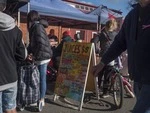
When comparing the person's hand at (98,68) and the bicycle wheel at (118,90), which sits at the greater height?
the person's hand at (98,68)

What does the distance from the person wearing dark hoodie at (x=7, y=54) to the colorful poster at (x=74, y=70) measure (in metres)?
2.65

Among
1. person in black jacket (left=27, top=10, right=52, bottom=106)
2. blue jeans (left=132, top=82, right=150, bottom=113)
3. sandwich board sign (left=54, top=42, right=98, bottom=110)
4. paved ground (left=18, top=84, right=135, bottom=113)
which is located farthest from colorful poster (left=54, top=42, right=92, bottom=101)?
blue jeans (left=132, top=82, right=150, bottom=113)

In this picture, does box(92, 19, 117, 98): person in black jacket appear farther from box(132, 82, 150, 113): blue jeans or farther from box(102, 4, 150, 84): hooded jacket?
box(132, 82, 150, 113): blue jeans

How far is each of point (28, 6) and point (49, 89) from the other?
294 cm

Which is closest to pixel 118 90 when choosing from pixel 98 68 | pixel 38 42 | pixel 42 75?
pixel 42 75

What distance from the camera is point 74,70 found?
6.32 meters

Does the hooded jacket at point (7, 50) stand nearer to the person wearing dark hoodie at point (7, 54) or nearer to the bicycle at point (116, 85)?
the person wearing dark hoodie at point (7, 54)

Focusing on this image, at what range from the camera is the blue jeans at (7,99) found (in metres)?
3.44

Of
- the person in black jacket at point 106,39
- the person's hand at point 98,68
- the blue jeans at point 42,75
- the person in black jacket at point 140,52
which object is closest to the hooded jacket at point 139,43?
the person in black jacket at point 140,52

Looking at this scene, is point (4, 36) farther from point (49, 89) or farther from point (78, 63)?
point (49, 89)

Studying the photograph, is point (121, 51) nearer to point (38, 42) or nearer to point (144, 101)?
point (144, 101)

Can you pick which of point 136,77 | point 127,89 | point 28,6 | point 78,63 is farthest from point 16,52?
point 28,6

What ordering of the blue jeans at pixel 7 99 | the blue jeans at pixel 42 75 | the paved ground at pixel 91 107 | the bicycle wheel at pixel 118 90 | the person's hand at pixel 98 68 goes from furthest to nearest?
the bicycle wheel at pixel 118 90 → the paved ground at pixel 91 107 → the blue jeans at pixel 42 75 → the blue jeans at pixel 7 99 → the person's hand at pixel 98 68

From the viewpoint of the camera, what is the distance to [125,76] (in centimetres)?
734
